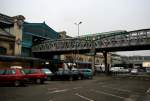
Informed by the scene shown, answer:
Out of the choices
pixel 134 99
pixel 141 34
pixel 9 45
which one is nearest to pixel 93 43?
pixel 141 34

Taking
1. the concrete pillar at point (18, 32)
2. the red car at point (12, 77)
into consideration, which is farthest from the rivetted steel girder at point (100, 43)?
the red car at point (12, 77)

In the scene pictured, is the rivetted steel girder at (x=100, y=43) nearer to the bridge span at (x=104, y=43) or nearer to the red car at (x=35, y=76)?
the bridge span at (x=104, y=43)

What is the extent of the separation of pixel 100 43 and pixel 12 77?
35589 millimetres

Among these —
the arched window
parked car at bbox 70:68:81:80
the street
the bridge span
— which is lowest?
the street

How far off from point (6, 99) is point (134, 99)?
754 centimetres

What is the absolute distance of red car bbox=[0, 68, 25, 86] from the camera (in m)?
22.0

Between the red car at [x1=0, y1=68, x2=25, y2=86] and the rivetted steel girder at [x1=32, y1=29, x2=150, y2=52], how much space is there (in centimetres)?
3091

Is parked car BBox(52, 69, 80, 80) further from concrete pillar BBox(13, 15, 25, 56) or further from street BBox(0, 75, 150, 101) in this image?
concrete pillar BBox(13, 15, 25, 56)

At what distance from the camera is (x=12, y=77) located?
2198cm

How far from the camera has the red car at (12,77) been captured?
2203cm

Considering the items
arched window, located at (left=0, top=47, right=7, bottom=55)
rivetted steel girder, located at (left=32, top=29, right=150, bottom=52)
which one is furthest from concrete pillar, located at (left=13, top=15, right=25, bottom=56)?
rivetted steel girder, located at (left=32, top=29, right=150, bottom=52)

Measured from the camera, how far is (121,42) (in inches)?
1989

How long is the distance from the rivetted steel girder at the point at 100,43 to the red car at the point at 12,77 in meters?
30.9

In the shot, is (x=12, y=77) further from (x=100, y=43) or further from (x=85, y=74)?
(x=100, y=43)
